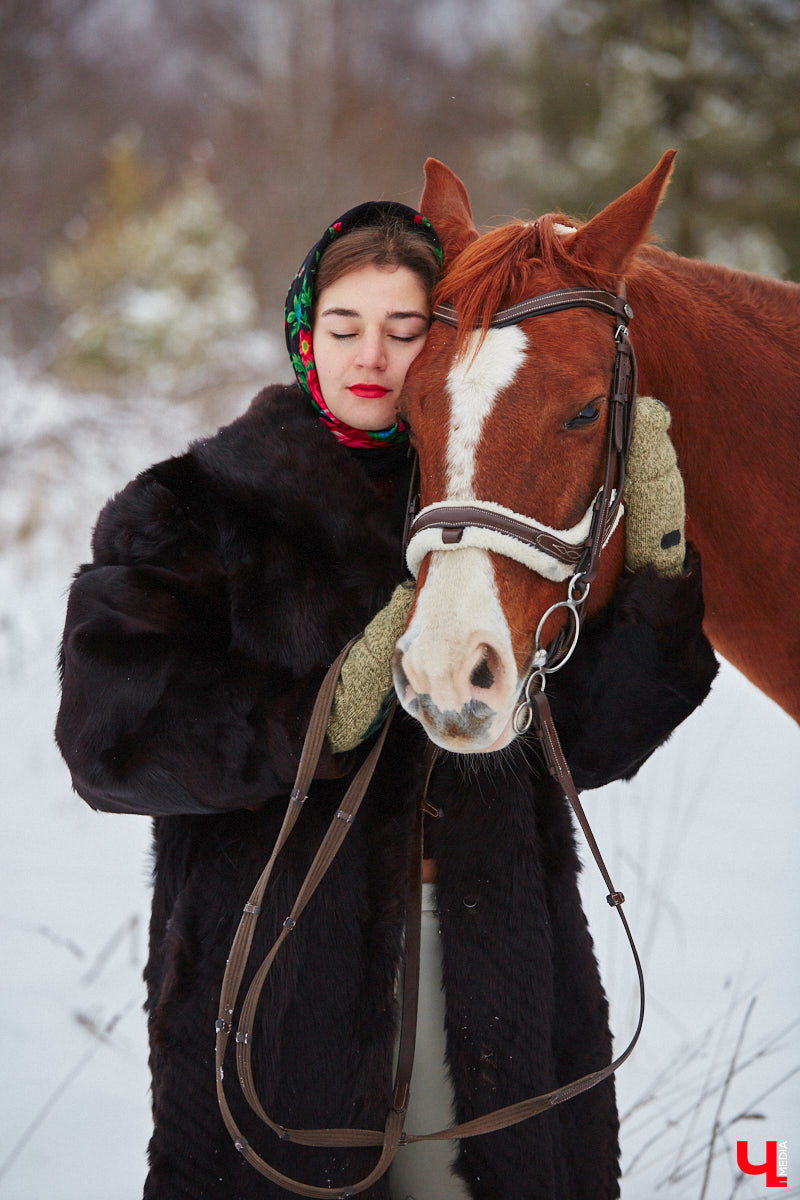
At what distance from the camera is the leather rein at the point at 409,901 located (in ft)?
4.17

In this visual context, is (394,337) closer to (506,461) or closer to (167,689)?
(506,461)

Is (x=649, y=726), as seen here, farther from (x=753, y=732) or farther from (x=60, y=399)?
(x=60, y=399)

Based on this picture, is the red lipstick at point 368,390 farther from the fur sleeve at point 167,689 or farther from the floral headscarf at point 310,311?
the fur sleeve at point 167,689

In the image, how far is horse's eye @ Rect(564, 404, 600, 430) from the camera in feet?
4.41

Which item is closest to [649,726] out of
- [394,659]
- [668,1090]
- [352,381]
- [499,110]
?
[394,659]

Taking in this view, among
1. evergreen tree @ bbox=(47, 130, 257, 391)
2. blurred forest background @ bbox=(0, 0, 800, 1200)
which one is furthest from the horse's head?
evergreen tree @ bbox=(47, 130, 257, 391)

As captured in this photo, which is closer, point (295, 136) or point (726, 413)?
point (726, 413)

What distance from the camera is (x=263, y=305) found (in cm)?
1170

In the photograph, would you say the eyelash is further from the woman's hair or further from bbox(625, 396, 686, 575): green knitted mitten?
bbox(625, 396, 686, 575): green knitted mitten

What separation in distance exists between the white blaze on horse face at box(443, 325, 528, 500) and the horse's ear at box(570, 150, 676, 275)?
0.73 ft

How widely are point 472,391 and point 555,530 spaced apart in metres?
0.24

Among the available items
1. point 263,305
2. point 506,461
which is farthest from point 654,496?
point 263,305

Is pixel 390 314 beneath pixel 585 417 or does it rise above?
above

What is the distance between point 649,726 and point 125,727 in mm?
831
